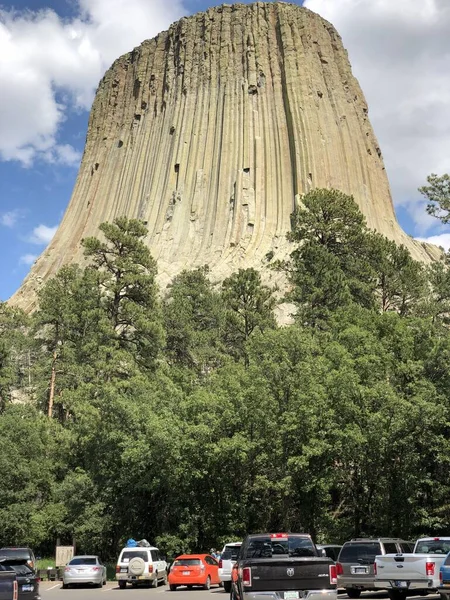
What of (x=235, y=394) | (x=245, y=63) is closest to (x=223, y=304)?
(x=235, y=394)

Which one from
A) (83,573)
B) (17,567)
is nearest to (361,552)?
(17,567)

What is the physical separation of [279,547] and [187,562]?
11.9 metres

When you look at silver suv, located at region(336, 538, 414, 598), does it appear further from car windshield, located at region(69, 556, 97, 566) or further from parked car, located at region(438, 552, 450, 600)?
car windshield, located at region(69, 556, 97, 566)

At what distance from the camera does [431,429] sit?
2811cm

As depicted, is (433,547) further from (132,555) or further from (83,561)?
(83,561)

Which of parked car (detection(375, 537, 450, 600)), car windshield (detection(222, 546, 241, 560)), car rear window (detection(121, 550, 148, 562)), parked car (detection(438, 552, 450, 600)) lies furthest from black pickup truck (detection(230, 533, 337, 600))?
car rear window (detection(121, 550, 148, 562))

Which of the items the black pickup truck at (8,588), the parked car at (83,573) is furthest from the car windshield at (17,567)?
the parked car at (83,573)

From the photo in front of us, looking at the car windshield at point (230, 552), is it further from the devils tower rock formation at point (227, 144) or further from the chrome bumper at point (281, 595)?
the devils tower rock formation at point (227, 144)

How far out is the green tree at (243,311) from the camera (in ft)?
149

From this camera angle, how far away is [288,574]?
12.0m

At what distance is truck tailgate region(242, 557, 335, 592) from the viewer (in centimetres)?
1200

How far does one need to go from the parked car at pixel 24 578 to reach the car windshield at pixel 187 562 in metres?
6.93

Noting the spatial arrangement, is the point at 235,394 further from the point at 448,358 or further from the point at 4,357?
the point at 4,357

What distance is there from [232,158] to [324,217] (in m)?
49.6
